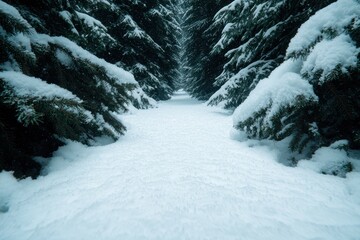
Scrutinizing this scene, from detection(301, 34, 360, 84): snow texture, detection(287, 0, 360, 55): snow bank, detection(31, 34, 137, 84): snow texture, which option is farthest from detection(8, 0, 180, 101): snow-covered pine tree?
detection(301, 34, 360, 84): snow texture

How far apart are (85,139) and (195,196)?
2310mm

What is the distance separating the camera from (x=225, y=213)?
5.73ft

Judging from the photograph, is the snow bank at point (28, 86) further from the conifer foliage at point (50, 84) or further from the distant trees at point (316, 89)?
the distant trees at point (316, 89)

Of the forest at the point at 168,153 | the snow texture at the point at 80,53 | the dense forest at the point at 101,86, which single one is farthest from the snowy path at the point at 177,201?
the snow texture at the point at 80,53

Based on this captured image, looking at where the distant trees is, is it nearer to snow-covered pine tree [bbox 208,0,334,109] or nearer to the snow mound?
the snow mound

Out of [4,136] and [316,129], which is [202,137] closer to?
[316,129]

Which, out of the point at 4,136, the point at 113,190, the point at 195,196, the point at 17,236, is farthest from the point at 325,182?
the point at 4,136

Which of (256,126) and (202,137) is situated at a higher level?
(256,126)

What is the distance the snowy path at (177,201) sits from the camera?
154 cm

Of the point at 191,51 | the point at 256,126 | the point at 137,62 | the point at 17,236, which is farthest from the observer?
the point at 191,51

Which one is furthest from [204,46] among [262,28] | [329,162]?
[329,162]

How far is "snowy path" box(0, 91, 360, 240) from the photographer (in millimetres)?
1540

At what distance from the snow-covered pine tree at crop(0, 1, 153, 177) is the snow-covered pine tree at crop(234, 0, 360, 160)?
2177 millimetres

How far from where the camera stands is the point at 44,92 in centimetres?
196
